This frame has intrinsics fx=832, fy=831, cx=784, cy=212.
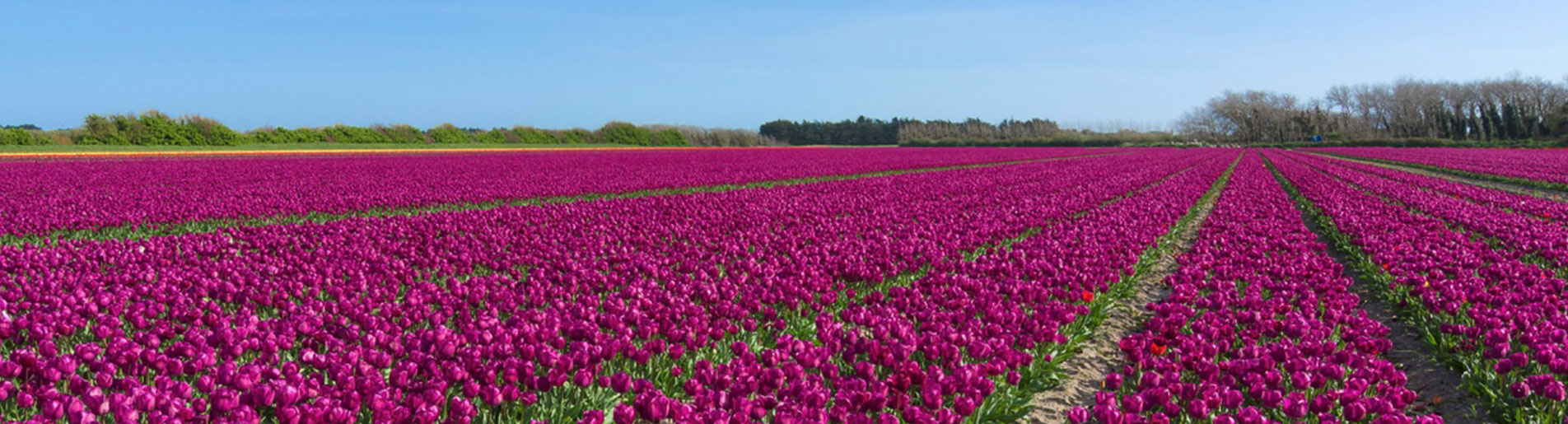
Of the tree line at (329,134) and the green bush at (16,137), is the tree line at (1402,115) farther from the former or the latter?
the green bush at (16,137)

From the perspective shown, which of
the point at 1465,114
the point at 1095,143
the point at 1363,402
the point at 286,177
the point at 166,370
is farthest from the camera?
the point at 1465,114

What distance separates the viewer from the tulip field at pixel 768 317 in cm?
362

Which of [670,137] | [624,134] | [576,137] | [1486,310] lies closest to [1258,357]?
[1486,310]

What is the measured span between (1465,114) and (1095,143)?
191 feet

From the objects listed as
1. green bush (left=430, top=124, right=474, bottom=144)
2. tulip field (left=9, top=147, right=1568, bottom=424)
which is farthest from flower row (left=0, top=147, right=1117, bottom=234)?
green bush (left=430, top=124, right=474, bottom=144)

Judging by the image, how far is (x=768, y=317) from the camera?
18.2 ft

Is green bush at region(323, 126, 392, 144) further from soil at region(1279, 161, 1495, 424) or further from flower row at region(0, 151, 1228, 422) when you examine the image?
soil at region(1279, 161, 1495, 424)

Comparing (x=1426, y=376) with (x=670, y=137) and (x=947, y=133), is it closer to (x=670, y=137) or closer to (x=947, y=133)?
(x=670, y=137)

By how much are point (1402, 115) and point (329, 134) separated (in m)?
140

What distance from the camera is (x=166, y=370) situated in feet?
12.8

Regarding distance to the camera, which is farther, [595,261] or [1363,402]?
[595,261]

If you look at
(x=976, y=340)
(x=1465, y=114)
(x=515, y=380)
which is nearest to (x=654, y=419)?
(x=515, y=380)

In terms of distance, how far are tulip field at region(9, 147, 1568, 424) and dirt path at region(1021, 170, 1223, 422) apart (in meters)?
0.06

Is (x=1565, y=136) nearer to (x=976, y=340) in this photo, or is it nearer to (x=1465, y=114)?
(x=1465, y=114)
